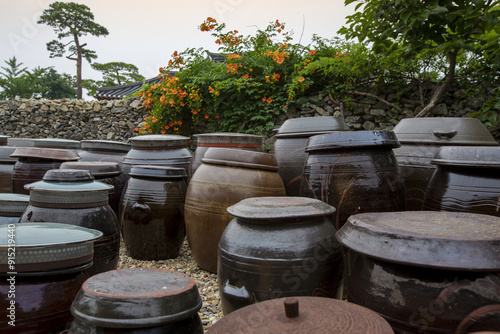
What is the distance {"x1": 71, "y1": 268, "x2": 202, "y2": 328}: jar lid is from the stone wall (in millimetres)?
4589

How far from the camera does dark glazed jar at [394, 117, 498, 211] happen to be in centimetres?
280

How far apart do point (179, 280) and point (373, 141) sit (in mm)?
1464

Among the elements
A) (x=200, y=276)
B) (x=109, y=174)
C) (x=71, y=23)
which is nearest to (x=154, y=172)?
(x=109, y=174)

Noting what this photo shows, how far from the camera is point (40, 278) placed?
5.50 feet

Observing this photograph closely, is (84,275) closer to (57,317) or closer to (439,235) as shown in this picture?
(57,317)

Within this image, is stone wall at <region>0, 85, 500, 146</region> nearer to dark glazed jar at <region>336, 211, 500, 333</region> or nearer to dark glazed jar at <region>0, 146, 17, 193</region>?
dark glazed jar at <region>0, 146, 17, 193</region>

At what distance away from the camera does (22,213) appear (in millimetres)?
2625

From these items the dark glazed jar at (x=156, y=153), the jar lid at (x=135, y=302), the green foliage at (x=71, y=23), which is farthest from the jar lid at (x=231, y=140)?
the green foliage at (x=71, y=23)

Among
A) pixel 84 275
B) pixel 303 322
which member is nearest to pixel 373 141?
pixel 303 322

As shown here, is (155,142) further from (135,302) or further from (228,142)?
(135,302)

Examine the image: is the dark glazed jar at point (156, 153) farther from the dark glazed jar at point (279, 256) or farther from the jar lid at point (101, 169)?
the dark glazed jar at point (279, 256)

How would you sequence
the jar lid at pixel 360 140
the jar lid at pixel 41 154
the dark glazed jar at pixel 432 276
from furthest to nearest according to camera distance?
the jar lid at pixel 41 154 < the jar lid at pixel 360 140 < the dark glazed jar at pixel 432 276

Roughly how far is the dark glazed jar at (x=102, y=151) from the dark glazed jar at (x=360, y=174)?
300 cm

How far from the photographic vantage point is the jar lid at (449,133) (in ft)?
9.17
